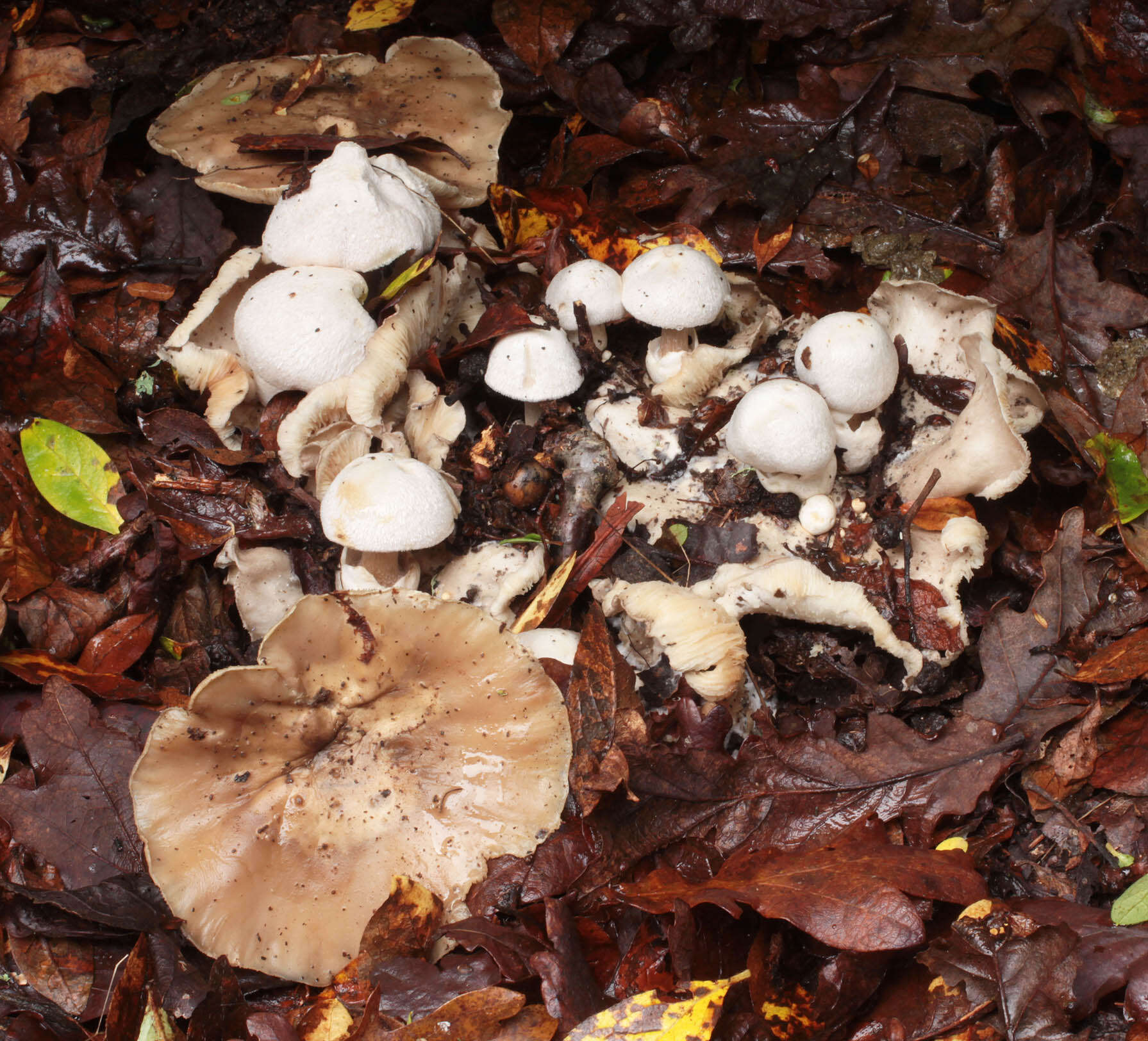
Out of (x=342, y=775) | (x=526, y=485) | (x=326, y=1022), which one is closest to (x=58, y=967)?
(x=326, y=1022)

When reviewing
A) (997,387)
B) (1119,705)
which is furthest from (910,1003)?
(997,387)

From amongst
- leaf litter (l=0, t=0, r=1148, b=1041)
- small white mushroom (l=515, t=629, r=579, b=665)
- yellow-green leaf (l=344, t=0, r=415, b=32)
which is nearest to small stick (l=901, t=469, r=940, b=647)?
leaf litter (l=0, t=0, r=1148, b=1041)

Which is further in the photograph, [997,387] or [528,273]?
[528,273]

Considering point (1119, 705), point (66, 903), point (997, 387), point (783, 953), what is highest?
point (997, 387)

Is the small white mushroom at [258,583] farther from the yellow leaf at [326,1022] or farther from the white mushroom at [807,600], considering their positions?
the white mushroom at [807,600]

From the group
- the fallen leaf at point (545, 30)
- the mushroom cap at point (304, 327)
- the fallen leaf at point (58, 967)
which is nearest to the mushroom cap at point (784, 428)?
the mushroom cap at point (304, 327)

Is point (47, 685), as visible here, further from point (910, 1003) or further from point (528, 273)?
point (910, 1003)

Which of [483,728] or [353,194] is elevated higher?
[353,194]
